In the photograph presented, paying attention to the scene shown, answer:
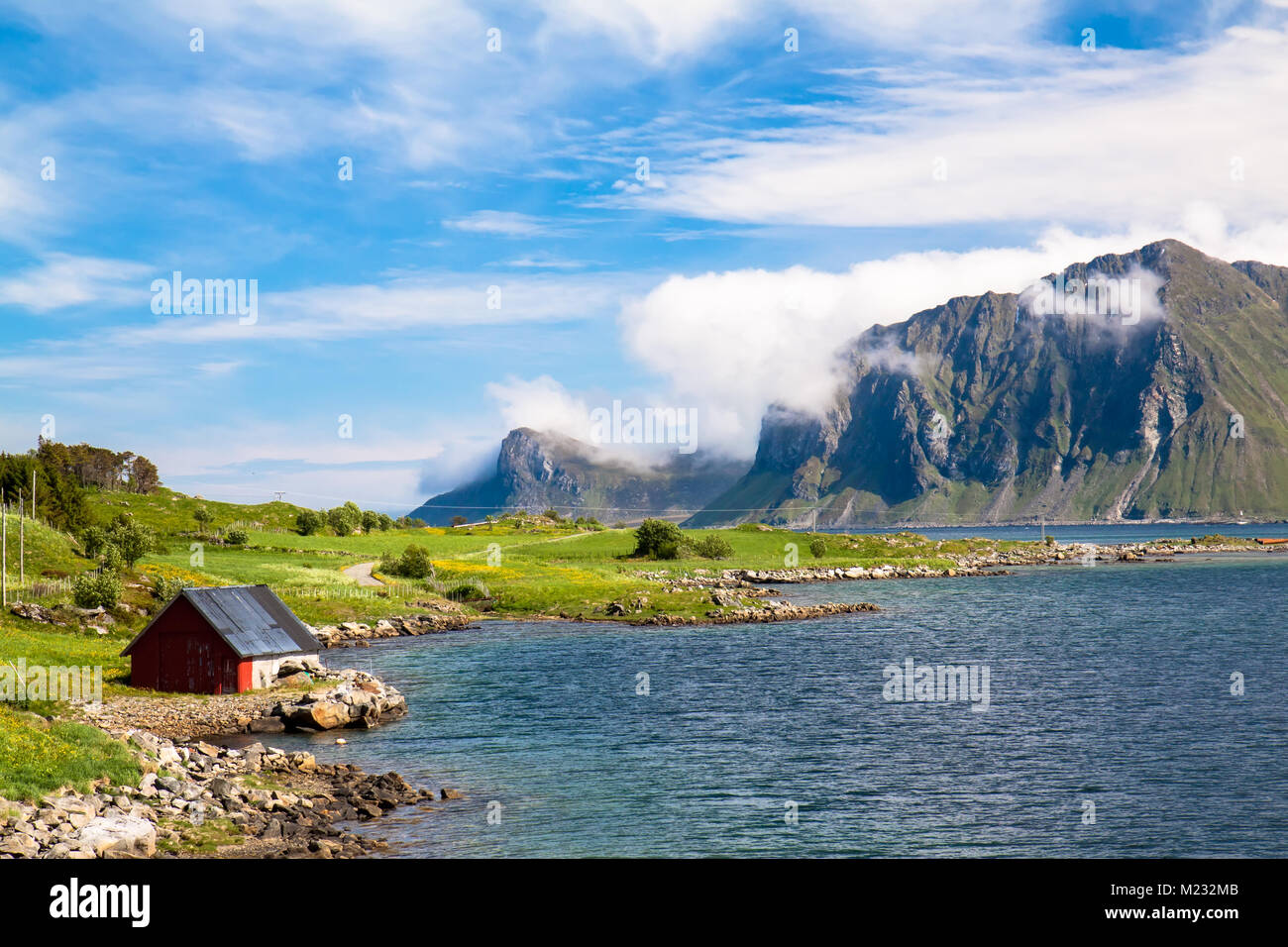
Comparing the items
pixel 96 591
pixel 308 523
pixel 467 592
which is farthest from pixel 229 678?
pixel 308 523

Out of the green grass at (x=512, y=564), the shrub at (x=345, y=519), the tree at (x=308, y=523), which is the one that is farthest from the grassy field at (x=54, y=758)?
the shrub at (x=345, y=519)

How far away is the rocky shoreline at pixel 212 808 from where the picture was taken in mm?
23422

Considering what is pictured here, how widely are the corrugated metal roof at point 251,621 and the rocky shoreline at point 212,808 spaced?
14200 millimetres

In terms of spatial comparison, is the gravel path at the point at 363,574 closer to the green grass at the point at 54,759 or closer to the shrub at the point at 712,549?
the shrub at the point at 712,549

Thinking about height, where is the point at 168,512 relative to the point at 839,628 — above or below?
above

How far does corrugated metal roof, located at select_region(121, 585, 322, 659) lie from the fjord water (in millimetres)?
7371

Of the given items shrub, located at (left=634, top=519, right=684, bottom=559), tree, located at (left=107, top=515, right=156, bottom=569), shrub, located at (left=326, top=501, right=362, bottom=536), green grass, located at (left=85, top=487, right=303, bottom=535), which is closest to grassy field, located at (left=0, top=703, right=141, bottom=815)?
tree, located at (left=107, top=515, right=156, bottom=569)

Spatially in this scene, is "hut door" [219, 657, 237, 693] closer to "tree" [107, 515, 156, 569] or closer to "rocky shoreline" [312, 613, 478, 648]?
"rocky shoreline" [312, 613, 478, 648]

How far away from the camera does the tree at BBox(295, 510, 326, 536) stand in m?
157
